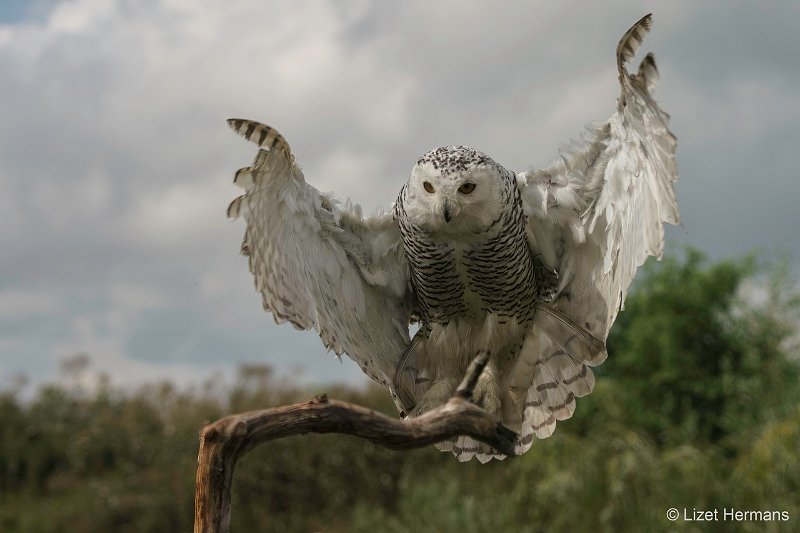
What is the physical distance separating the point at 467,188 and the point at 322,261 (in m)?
0.67

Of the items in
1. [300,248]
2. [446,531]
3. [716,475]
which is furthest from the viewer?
[446,531]

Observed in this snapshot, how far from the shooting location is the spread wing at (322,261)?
9.12 feet

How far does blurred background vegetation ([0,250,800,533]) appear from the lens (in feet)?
22.3

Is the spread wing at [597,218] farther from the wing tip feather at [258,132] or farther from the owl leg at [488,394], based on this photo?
the wing tip feather at [258,132]

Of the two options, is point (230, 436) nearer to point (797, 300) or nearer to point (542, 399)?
point (542, 399)

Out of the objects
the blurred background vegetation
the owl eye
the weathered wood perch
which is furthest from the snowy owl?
the blurred background vegetation

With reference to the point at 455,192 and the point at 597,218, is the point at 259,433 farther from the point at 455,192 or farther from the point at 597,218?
A: the point at 597,218

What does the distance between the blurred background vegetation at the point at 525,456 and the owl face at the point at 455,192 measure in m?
4.42

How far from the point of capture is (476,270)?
2.95 meters

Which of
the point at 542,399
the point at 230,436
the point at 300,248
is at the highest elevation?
the point at 300,248

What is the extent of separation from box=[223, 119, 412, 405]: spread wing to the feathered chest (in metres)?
0.15

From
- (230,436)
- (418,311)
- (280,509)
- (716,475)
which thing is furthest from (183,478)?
(230,436)

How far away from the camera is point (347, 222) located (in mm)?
3102

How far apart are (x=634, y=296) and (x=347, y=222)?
12.8 m
